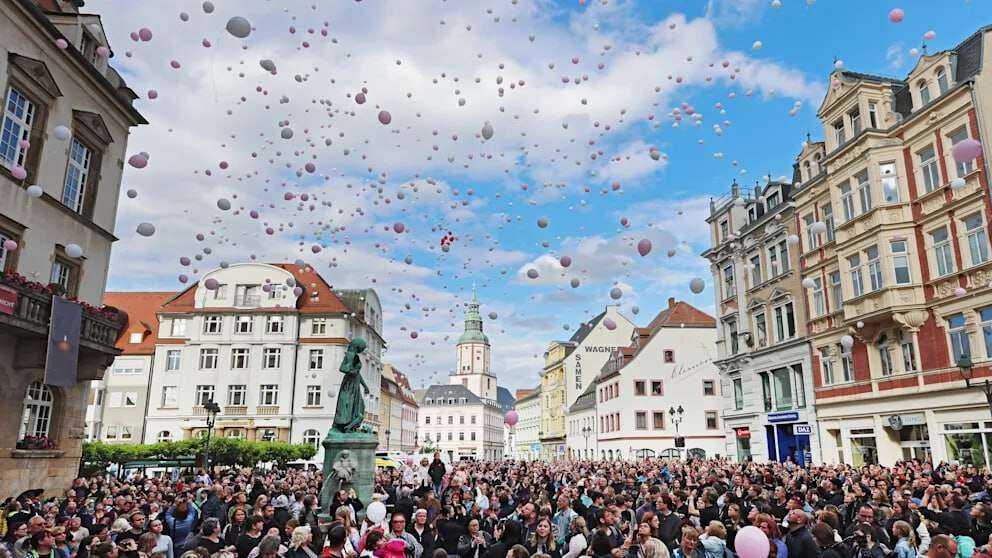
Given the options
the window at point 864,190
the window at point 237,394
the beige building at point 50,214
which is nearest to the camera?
the beige building at point 50,214

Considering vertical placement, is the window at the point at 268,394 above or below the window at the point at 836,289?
below

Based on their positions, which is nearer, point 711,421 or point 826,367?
point 826,367

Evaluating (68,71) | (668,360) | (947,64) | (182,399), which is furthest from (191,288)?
(947,64)

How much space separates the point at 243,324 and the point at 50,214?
3380cm

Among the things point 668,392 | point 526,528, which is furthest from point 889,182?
point 668,392

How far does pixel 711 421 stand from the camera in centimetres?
5381

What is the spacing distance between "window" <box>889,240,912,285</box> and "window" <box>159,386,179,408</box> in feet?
160

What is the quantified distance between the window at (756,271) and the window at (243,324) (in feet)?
125

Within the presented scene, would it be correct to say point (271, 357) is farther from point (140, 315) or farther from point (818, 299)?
point (818, 299)

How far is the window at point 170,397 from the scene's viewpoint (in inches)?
1977

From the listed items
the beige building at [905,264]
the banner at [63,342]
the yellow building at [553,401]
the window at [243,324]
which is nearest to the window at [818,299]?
the beige building at [905,264]

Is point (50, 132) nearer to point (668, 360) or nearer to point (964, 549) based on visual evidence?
point (964, 549)

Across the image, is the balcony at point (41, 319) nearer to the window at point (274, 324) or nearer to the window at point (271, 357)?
the window at point (271, 357)

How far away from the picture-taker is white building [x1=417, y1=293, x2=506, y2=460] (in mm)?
140750
